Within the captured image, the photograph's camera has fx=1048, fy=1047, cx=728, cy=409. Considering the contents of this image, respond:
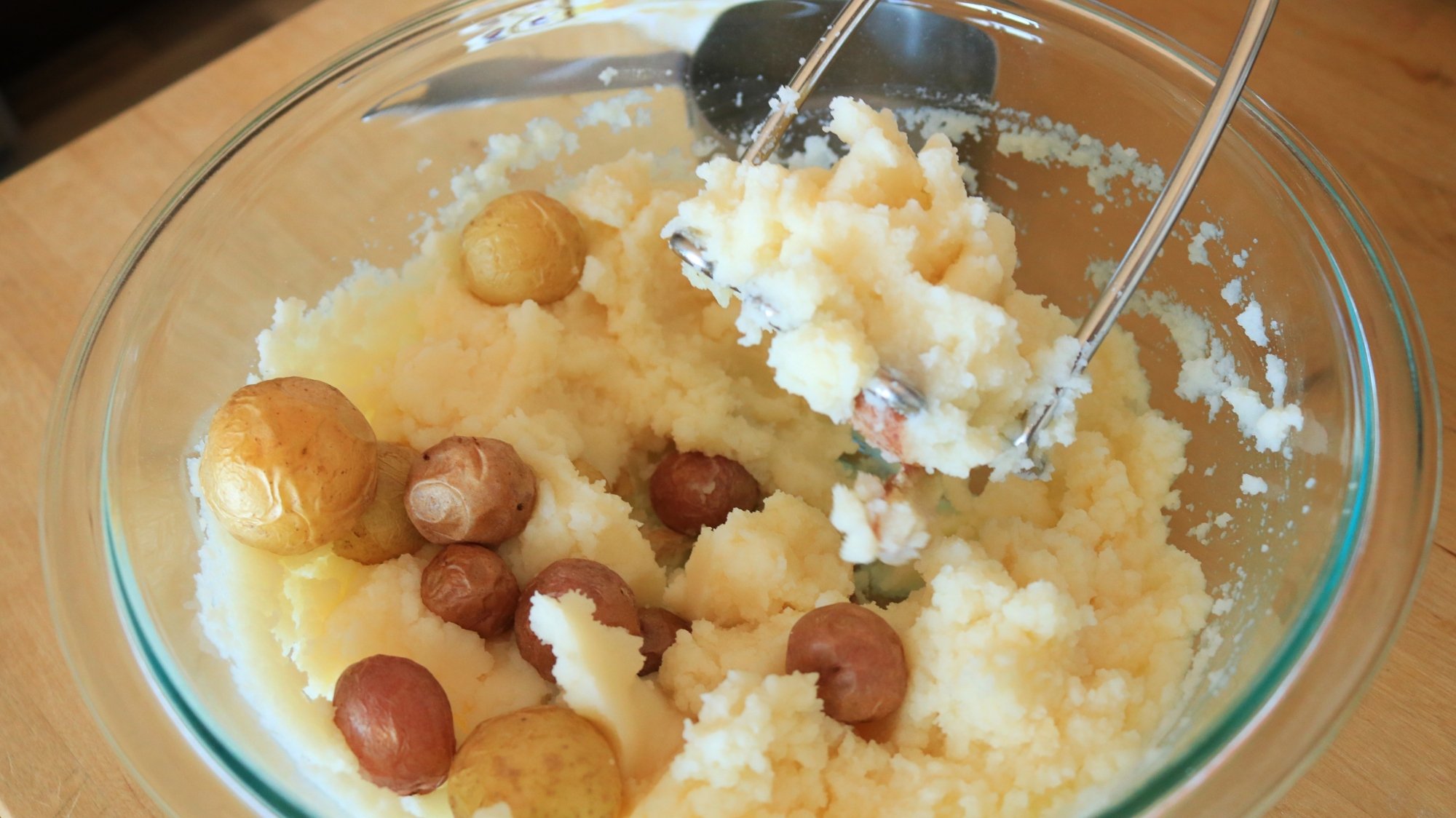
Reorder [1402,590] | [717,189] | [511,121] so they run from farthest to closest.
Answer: [511,121] → [717,189] → [1402,590]

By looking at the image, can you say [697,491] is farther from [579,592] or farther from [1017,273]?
[1017,273]

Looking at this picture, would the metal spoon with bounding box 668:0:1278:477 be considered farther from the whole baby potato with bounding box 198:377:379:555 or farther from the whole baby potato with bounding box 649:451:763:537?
the whole baby potato with bounding box 198:377:379:555

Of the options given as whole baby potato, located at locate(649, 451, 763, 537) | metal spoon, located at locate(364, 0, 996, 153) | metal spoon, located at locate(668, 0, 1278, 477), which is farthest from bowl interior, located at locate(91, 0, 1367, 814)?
whole baby potato, located at locate(649, 451, 763, 537)

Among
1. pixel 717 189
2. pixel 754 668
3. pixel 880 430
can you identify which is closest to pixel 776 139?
pixel 717 189

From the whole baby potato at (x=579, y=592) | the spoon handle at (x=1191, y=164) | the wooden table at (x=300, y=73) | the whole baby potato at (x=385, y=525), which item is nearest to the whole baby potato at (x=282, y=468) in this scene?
the whole baby potato at (x=385, y=525)

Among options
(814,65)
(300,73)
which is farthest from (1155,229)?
(300,73)

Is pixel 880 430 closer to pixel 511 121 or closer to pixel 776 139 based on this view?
pixel 776 139

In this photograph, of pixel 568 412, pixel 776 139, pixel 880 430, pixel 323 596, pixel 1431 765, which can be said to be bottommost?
pixel 323 596
